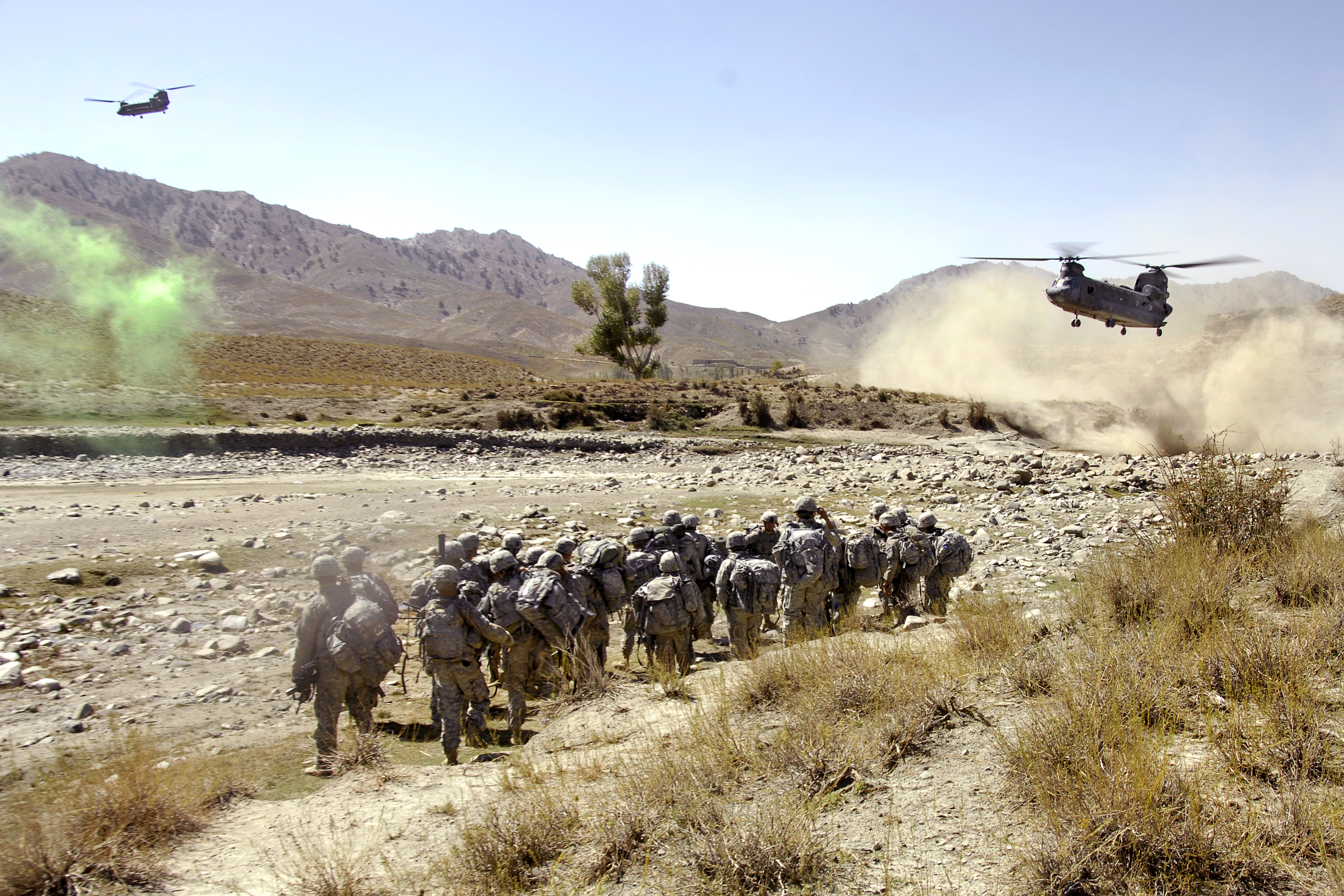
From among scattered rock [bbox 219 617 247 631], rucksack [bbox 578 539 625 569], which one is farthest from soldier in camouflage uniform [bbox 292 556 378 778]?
scattered rock [bbox 219 617 247 631]

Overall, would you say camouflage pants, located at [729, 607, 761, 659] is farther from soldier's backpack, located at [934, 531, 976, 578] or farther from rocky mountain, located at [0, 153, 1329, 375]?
rocky mountain, located at [0, 153, 1329, 375]

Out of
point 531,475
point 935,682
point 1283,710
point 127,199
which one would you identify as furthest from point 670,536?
point 127,199

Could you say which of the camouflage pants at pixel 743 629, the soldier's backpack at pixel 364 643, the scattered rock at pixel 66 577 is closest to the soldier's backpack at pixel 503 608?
the soldier's backpack at pixel 364 643

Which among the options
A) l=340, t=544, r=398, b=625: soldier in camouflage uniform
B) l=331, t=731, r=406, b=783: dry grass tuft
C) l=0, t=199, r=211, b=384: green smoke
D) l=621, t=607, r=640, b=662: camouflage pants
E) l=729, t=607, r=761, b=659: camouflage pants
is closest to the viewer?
l=331, t=731, r=406, b=783: dry grass tuft

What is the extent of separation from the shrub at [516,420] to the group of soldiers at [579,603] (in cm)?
2113

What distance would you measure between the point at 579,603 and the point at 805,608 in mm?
2774

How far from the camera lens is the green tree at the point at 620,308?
5353 centimetres

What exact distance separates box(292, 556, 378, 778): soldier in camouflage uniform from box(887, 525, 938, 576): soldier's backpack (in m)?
6.23

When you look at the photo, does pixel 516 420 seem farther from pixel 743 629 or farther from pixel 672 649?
pixel 672 649

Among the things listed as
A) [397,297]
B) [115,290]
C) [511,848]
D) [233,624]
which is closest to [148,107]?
[233,624]

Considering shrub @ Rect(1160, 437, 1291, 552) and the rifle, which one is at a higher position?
shrub @ Rect(1160, 437, 1291, 552)

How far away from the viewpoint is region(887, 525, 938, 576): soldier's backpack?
9.31 m

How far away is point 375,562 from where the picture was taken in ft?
39.8

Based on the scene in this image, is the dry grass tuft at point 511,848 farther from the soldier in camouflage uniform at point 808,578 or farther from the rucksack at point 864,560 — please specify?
the rucksack at point 864,560
